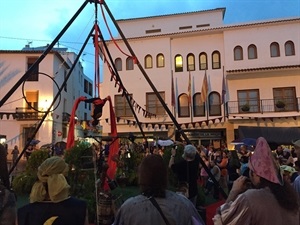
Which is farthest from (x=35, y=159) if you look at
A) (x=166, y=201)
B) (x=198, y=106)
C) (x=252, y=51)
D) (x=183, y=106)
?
(x=252, y=51)

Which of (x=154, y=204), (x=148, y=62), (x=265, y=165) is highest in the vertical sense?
(x=148, y=62)

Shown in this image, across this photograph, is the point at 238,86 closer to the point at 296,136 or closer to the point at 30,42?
the point at 296,136

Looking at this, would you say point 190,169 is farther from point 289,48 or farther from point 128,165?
point 289,48

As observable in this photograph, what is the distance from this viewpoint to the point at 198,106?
87.1 ft

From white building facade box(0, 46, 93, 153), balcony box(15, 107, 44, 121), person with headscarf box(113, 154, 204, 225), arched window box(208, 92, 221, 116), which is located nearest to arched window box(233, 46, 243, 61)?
arched window box(208, 92, 221, 116)

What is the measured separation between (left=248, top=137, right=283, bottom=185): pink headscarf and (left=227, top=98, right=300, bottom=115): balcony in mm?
23281

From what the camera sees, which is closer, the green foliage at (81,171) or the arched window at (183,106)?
the green foliage at (81,171)

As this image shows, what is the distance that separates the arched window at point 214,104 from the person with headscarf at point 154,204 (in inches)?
953

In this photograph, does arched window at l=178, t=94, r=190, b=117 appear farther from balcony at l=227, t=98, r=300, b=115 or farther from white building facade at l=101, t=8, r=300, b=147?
balcony at l=227, t=98, r=300, b=115

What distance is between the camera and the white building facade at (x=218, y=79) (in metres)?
25.1

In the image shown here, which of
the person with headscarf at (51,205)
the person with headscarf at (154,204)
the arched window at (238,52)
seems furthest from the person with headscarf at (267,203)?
the arched window at (238,52)

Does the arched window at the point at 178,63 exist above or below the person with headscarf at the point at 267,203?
above

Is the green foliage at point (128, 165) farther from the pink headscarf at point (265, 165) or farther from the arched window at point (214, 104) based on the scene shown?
the arched window at point (214, 104)

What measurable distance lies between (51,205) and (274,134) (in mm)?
20050
